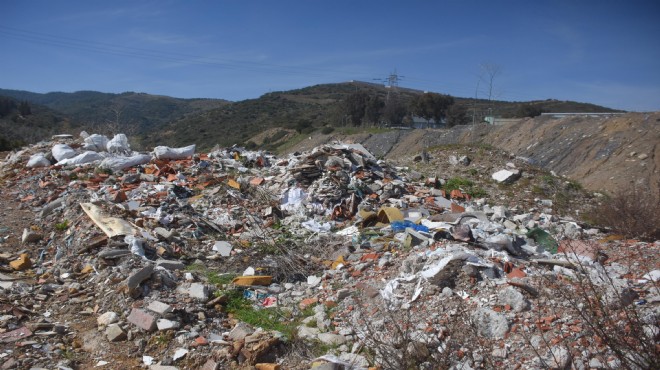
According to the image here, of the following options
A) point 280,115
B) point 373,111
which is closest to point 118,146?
point 373,111

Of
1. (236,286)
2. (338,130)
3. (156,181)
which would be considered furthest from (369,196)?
(338,130)

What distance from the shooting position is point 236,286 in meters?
4.28

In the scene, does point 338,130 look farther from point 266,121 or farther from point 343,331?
point 343,331

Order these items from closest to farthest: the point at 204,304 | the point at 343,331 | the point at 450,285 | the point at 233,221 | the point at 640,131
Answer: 1. the point at 343,331
2. the point at 450,285
3. the point at 204,304
4. the point at 233,221
5. the point at 640,131

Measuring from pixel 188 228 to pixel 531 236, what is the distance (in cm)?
443

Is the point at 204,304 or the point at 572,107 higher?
the point at 572,107

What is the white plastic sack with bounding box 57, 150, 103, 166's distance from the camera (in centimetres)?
955

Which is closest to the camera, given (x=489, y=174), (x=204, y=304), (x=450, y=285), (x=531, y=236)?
(x=450, y=285)

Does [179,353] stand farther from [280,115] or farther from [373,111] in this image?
[280,115]

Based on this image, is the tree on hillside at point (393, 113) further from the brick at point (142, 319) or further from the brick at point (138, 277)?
the brick at point (142, 319)

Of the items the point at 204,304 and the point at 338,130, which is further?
the point at 338,130

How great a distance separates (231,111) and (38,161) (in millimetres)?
46345

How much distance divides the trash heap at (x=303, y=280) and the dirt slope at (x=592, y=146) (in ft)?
22.3

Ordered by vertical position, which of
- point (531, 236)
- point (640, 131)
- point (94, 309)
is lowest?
point (94, 309)
